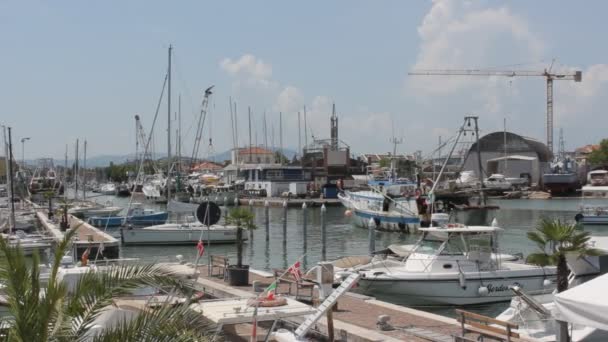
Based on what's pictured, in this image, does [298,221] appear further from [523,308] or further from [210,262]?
[523,308]

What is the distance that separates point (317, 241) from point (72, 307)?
45425 mm

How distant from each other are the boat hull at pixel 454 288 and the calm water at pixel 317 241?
369mm

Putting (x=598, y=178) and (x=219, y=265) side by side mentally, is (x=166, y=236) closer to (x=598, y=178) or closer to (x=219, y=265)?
(x=219, y=265)

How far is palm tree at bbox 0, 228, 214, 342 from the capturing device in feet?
25.8

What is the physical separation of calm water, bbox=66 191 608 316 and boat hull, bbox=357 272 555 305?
37 cm

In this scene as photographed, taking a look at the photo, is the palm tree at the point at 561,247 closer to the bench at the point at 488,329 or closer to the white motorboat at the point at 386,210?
the bench at the point at 488,329

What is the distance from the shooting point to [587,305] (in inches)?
397

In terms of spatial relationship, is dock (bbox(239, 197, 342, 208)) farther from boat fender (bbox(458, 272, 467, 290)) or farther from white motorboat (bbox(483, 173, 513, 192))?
boat fender (bbox(458, 272, 467, 290))

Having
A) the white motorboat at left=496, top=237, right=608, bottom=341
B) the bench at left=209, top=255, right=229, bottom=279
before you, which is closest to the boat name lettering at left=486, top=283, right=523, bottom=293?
the white motorboat at left=496, top=237, right=608, bottom=341

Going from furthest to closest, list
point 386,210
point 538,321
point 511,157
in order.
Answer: point 511,157 → point 386,210 → point 538,321

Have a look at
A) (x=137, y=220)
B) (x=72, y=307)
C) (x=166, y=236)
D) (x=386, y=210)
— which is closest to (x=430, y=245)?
(x=72, y=307)

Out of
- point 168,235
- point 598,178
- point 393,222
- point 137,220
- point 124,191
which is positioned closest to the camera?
point 168,235

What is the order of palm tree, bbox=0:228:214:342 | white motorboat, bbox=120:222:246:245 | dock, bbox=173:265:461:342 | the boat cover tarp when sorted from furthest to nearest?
white motorboat, bbox=120:222:246:245 < dock, bbox=173:265:461:342 < the boat cover tarp < palm tree, bbox=0:228:214:342

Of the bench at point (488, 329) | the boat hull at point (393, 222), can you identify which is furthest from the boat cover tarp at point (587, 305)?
the boat hull at point (393, 222)
